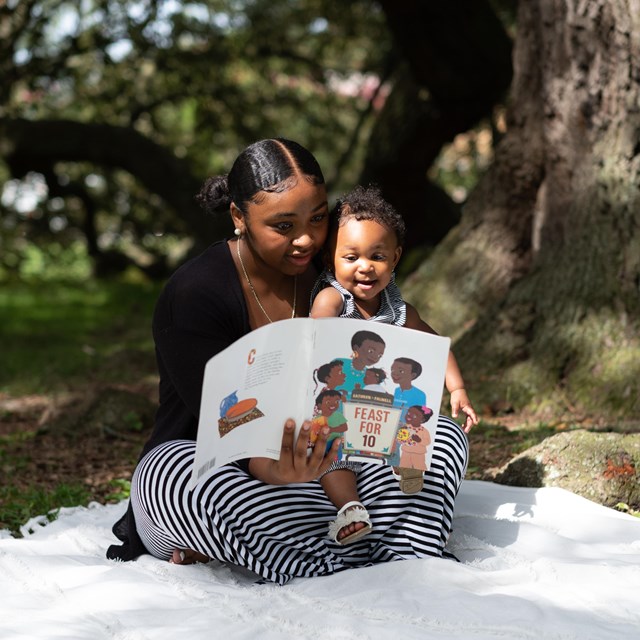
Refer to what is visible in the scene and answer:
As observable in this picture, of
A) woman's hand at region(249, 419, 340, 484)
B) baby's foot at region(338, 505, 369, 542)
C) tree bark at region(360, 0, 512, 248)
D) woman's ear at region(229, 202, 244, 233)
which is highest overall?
tree bark at region(360, 0, 512, 248)

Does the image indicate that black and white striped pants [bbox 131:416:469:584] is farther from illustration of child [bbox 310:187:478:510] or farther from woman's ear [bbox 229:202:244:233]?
woman's ear [bbox 229:202:244:233]

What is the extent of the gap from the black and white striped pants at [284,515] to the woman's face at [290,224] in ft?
1.97

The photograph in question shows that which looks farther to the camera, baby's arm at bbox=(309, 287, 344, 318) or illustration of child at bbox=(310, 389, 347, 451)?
baby's arm at bbox=(309, 287, 344, 318)

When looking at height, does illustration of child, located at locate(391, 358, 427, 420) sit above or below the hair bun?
below

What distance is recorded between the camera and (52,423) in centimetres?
528

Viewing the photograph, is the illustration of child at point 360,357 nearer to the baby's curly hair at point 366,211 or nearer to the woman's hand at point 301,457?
the woman's hand at point 301,457

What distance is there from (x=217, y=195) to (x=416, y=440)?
0.96 m

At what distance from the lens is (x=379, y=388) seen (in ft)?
8.32

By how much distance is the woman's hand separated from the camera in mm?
2475

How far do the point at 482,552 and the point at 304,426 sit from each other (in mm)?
868

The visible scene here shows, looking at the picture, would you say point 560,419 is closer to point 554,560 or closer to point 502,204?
point 502,204

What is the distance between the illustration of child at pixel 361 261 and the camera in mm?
2887

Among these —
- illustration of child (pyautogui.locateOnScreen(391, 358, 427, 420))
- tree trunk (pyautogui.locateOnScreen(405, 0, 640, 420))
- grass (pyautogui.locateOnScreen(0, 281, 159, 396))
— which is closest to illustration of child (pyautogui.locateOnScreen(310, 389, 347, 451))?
illustration of child (pyautogui.locateOnScreen(391, 358, 427, 420))

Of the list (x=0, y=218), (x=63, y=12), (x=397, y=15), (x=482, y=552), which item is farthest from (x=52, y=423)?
(x=0, y=218)
